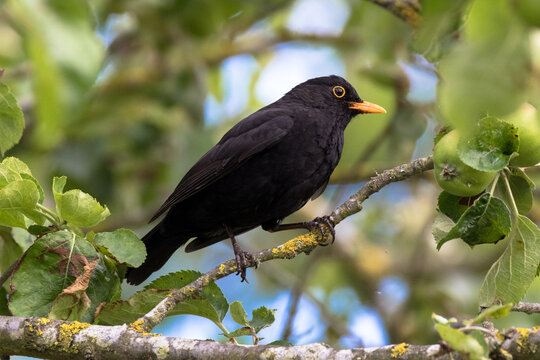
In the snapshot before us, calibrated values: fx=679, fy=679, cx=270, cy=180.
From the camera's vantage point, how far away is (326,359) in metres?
2.18

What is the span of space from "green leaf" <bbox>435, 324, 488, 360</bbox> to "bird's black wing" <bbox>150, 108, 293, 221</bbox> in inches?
118

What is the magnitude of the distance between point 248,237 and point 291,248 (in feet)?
15.0

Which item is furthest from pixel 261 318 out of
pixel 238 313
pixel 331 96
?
pixel 331 96

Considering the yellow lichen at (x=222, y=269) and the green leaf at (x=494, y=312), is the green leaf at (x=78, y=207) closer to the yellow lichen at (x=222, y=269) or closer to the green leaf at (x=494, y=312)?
the yellow lichen at (x=222, y=269)

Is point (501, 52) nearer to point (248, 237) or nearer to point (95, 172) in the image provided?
point (95, 172)

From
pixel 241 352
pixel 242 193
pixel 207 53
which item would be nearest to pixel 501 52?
pixel 241 352

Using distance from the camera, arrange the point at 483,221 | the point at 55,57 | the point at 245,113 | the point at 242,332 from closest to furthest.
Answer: the point at 55,57 → the point at 483,221 → the point at 242,332 → the point at 245,113

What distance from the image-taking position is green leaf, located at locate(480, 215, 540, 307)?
2.37 metres

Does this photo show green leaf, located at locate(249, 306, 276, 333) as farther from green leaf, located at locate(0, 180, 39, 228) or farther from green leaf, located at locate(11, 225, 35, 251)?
green leaf, located at locate(11, 225, 35, 251)

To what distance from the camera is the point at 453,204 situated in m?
2.64

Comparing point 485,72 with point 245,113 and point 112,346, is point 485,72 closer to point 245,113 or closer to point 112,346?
point 112,346

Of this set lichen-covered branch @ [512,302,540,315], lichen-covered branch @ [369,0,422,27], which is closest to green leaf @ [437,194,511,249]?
lichen-covered branch @ [512,302,540,315]

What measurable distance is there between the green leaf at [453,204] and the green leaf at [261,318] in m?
0.80

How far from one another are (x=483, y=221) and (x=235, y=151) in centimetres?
258
